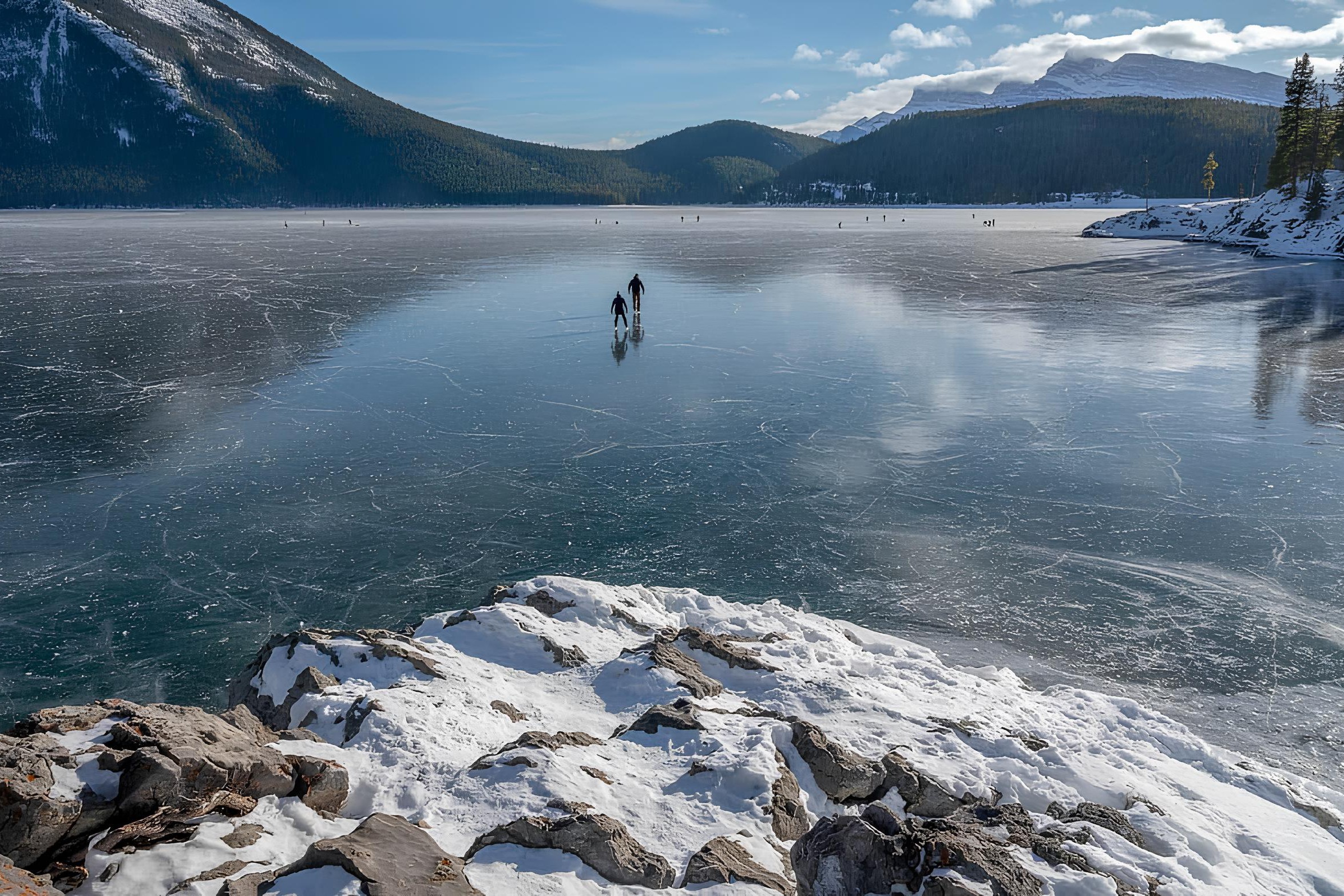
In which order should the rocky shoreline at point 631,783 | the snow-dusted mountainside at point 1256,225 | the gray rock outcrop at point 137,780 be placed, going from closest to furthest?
the gray rock outcrop at point 137,780
the rocky shoreline at point 631,783
the snow-dusted mountainside at point 1256,225

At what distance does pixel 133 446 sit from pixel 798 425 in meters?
9.79

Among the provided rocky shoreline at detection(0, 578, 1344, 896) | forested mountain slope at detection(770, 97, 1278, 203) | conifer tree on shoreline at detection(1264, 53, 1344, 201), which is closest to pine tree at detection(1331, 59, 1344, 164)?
conifer tree on shoreline at detection(1264, 53, 1344, 201)

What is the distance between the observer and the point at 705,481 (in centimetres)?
1113

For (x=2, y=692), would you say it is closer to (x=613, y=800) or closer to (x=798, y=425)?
(x=613, y=800)

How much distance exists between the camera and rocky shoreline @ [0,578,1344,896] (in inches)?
153

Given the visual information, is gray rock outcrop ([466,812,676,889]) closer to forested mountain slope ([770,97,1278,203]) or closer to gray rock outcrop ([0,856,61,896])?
gray rock outcrop ([0,856,61,896])

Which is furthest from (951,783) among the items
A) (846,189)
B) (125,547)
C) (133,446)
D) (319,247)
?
(846,189)

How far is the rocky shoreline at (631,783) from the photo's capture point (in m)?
3.88

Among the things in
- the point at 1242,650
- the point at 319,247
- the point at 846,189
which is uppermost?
the point at 846,189

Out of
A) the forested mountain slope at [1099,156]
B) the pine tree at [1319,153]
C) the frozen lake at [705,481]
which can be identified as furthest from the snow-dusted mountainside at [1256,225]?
the forested mountain slope at [1099,156]

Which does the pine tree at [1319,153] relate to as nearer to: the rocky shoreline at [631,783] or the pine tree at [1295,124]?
the pine tree at [1295,124]

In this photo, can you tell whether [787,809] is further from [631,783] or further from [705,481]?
[705,481]

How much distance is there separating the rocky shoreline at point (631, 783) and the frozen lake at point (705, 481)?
1075 millimetres

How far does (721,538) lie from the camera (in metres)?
9.53
